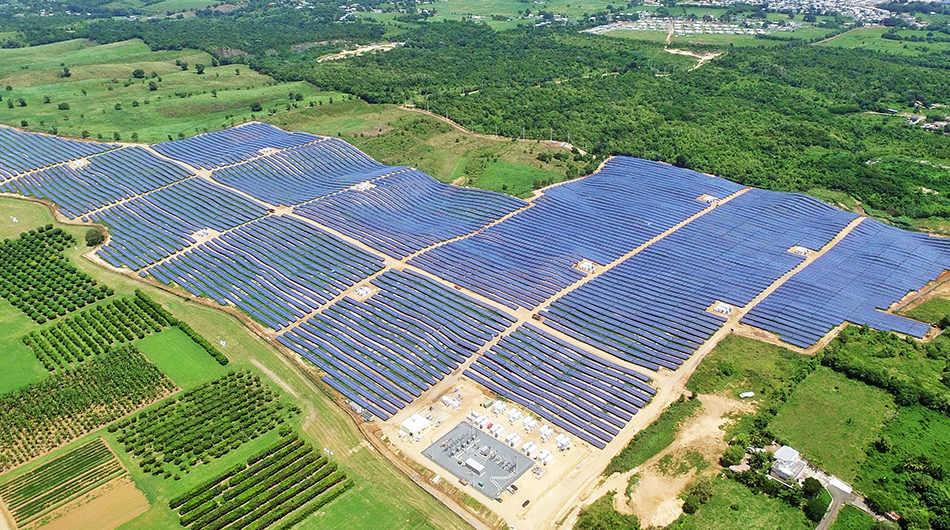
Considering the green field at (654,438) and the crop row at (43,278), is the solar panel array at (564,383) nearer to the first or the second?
the green field at (654,438)

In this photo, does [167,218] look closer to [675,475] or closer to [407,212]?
[407,212]

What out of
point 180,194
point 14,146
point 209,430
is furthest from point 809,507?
point 14,146

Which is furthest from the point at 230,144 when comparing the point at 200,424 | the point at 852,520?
the point at 852,520

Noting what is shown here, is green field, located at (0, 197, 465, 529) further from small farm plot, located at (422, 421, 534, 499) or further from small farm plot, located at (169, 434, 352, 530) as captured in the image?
small farm plot, located at (422, 421, 534, 499)

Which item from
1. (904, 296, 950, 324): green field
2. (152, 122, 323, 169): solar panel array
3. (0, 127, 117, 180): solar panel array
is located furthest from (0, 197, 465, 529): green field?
(904, 296, 950, 324): green field

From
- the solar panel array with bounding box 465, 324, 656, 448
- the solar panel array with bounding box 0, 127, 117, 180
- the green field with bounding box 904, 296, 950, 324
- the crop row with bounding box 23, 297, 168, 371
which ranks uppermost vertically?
the solar panel array with bounding box 0, 127, 117, 180

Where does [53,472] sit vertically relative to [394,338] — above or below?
above

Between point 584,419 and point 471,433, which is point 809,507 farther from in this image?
point 471,433
